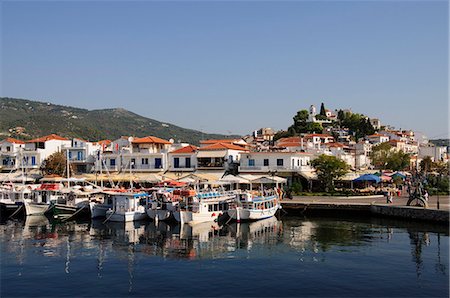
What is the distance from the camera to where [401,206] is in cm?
4128

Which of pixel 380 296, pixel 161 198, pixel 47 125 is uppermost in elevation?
pixel 47 125

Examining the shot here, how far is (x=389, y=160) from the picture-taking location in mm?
78500

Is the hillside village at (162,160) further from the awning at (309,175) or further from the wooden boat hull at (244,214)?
the wooden boat hull at (244,214)

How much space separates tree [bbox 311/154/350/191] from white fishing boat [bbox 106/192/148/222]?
2180 cm

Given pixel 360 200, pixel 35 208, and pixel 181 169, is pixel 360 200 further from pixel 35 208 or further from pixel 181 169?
pixel 35 208

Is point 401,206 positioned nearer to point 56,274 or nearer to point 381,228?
point 381,228

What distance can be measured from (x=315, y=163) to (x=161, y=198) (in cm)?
2057

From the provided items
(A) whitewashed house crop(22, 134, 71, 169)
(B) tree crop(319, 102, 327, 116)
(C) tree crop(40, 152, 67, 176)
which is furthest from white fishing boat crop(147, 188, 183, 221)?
(B) tree crop(319, 102, 327, 116)

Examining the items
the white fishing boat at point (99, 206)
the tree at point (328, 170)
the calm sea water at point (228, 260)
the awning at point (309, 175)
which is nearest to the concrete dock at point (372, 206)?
the calm sea water at point (228, 260)

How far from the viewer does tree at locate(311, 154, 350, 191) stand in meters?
53.7

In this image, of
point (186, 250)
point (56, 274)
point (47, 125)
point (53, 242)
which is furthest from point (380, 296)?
point (47, 125)

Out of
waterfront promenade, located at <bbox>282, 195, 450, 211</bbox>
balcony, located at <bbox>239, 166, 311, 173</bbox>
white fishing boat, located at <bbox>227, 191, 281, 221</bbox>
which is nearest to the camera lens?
white fishing boat, located at <bbox>227, 191, 281, 221</bbox>

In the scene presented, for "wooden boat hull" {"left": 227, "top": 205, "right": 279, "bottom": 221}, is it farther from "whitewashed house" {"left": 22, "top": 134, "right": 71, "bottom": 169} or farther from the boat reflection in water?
"whitewashed house" {"left": 22, "top": 134, "right": 71, "bottom": 169}

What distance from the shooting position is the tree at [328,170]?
53.7 metres
